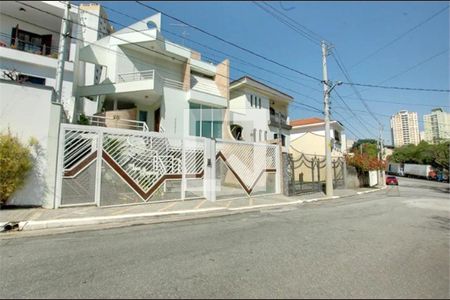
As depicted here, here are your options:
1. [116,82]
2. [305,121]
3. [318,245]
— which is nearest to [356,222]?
[318,245]

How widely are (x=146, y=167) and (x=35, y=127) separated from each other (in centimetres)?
381

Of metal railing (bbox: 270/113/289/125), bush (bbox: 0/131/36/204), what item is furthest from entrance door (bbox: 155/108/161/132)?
metal railing (bbox: 270/113/289/125)

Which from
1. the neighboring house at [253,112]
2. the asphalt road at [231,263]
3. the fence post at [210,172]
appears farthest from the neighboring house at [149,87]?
the asphalt road at [231,263]

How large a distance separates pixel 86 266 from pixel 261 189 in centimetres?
1113

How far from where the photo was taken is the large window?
63.4 ft

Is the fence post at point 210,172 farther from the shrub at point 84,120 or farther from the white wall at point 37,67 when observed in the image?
the white wall at point 37,67

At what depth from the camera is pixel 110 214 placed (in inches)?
316

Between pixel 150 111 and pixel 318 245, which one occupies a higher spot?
pixel 150 111

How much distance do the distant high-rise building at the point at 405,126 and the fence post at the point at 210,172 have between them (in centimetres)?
2437

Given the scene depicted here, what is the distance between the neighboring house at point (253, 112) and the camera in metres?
23.0

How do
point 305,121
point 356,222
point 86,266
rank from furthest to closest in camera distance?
point 305,121 → point 356,222 → point 86,266

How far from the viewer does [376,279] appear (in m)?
3.59

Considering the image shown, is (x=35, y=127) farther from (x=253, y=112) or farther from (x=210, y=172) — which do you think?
(x=253, y=112)

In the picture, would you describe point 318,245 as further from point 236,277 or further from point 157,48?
point 157,48
